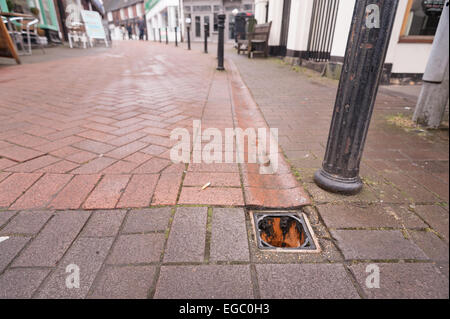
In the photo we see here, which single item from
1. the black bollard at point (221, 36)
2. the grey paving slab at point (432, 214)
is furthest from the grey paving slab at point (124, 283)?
the black bollard at point (221, 36)

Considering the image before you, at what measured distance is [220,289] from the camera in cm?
98

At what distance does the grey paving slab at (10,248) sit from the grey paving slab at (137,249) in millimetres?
422

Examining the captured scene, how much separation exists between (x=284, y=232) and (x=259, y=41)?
9.28 meters

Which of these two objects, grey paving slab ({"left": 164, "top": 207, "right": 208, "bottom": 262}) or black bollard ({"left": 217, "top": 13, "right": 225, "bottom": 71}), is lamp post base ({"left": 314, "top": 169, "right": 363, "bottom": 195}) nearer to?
grey paving slab ({"left": 164, "top": 207, "right": 208, "bottom": 262})

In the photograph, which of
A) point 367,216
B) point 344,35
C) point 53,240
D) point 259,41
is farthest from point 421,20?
point 53,240

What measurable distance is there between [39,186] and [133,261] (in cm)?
96

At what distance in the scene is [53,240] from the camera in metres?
1.20

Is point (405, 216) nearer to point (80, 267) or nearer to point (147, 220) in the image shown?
point (147, 220)

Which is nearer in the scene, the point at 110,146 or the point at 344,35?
the point at 110,146

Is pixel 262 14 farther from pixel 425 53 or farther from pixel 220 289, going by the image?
pixel 220 289

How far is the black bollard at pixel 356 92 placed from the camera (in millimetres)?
1242

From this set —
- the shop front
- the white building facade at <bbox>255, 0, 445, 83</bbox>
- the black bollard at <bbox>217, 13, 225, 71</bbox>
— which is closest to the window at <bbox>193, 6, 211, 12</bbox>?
the shop front

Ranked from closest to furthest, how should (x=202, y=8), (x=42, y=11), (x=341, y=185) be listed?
(x=341, y=185), (x=42, y=11), (x=202, y=8)
